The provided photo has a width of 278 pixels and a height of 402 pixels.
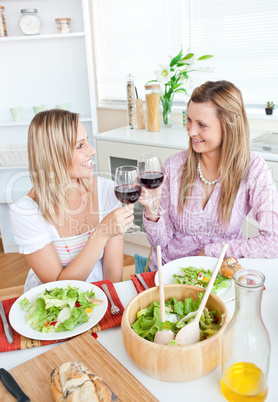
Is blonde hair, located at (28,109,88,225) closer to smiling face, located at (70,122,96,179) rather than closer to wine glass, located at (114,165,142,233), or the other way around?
smiling face, located at (70,122,96,179)

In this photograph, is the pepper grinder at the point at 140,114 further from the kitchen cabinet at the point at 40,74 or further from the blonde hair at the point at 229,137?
the blonde hair at the point at 229,137

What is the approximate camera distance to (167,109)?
2.88m

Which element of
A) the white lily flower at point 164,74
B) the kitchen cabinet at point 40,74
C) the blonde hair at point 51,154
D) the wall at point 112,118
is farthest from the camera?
the wall at point 112,118

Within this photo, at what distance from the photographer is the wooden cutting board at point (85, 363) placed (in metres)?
0.77

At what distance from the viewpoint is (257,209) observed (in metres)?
1.55

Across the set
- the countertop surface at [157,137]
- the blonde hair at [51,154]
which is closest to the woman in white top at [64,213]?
the blonde hair at [51,154]

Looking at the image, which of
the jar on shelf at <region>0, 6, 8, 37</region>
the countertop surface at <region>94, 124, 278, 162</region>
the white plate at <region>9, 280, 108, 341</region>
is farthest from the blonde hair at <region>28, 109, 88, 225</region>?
the jar on shelf at <region>0, 6, 8, 37</region>

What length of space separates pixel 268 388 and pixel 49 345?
503 millimetres

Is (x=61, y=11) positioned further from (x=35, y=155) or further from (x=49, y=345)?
(x=49, y=345)

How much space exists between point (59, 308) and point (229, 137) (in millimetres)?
984

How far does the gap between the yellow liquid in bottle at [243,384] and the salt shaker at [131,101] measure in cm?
242

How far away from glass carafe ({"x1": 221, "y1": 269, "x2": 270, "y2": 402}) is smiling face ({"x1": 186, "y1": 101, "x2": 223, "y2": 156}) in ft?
3.25

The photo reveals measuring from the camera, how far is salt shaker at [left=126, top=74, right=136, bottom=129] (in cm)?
289

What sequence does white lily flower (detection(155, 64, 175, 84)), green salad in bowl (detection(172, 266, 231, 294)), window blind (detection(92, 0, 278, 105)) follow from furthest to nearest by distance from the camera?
white lily flower (detection(155, 64, 175, 84)), window blind (detection(92, 0, 278, 105)), green salad in bowl (detection(172, 266, 231, 294))
